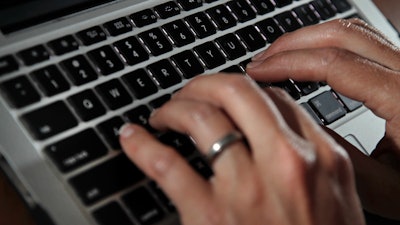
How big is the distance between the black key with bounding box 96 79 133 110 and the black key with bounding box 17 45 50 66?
57 millimetres

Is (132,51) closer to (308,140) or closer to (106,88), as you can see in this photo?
(106,88)

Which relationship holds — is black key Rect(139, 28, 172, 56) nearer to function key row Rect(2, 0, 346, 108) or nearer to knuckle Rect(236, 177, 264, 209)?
function key row Rect(2, 0, 346, 108)

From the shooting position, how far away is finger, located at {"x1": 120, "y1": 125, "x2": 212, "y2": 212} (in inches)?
15.6

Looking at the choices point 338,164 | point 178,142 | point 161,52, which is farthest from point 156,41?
point 338,164

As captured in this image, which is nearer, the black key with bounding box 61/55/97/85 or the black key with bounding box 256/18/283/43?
the black key with bounding box 61/55/97/85

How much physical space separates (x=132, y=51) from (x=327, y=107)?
0.76 ft

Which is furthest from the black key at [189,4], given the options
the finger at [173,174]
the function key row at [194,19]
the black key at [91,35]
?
the finger at [173,174]

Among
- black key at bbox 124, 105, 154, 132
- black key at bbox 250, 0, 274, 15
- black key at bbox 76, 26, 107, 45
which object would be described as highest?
black key at bbox 76, 26, 107, 45

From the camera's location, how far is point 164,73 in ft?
1.66

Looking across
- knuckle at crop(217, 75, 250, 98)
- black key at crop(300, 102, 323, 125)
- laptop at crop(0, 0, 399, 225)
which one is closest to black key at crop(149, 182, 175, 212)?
laptop at crop(0, 0, 399, 225)

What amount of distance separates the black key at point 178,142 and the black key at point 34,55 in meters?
0.13

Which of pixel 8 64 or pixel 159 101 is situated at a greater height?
pixel 8 64

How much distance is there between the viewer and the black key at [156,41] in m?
0.52

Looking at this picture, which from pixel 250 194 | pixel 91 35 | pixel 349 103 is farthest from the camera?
pixel 349 103
